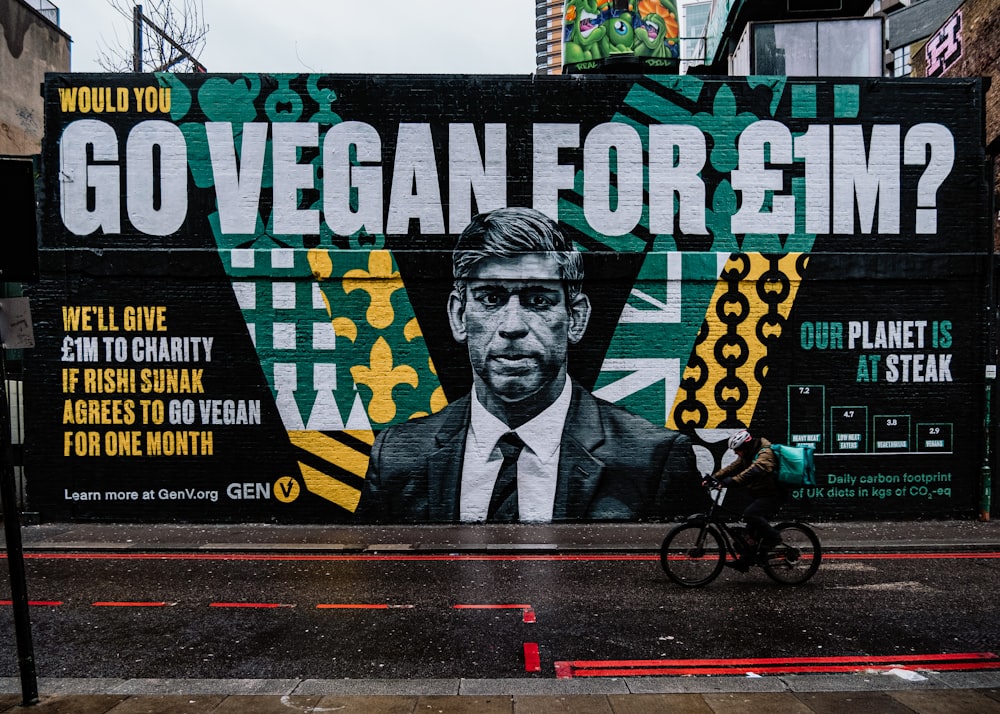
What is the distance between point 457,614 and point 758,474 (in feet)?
12.6

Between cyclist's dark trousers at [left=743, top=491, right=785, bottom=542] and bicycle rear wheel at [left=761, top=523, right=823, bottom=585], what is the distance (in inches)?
7.6

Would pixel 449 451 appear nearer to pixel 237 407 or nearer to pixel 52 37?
pixel 237 407

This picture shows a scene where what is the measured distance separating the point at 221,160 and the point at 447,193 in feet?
12.9

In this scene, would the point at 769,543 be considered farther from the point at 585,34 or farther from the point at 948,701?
the point at 585,34

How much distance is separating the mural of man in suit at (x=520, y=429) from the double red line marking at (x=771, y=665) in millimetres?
6001

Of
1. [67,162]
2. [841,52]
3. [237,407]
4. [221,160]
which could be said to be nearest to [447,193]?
[221,160]

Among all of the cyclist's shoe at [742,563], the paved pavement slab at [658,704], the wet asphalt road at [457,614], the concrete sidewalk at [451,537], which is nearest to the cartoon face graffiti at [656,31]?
the concrete sidewalk at [451,537]

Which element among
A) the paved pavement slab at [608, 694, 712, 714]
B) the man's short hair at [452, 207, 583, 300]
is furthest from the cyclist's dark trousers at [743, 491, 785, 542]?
the man's short hair at [452, 207, 583, 300]

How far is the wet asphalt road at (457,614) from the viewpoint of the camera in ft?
21.2

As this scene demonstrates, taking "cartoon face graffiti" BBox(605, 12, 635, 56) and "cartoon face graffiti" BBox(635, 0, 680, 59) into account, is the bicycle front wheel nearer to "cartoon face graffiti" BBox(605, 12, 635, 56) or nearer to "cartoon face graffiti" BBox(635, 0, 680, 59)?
"cartoon face graffiti" BBox(635, 0, 680, 59)

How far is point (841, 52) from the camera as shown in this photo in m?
16.9

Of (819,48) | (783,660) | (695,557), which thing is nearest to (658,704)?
(783,660)

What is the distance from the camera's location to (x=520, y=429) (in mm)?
12367

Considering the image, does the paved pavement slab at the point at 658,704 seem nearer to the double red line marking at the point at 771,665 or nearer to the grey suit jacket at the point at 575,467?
the double red line marking at the point at 771,665
